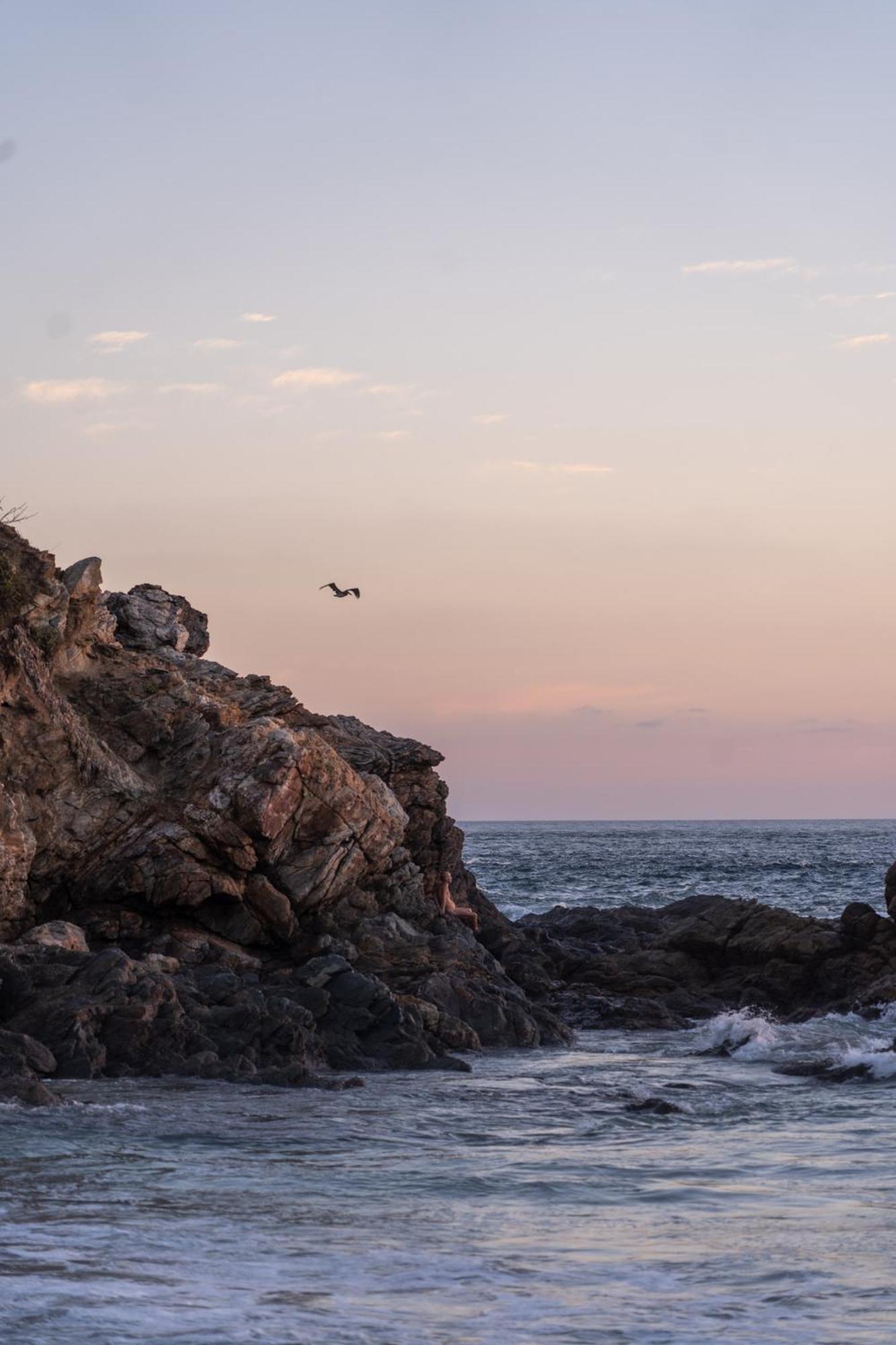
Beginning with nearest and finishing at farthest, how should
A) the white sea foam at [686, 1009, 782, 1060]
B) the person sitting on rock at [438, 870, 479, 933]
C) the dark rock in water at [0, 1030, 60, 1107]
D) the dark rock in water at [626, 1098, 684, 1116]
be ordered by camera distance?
the dark rock in water at [0, 1030, 60, 1107] → the dark rock in water at [626, 1098, 684, 1116] → the white sea foam at [686, 1009, 782, 1060] → the person sitting on rock at [438, 870, 479, 933]

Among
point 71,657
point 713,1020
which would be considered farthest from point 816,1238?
point 71,657

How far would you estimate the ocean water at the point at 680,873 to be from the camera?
187 feet

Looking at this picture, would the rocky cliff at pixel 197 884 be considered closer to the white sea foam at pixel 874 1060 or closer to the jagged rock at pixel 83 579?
the jagged rock at pixel 83 579

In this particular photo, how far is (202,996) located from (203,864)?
15.5ft

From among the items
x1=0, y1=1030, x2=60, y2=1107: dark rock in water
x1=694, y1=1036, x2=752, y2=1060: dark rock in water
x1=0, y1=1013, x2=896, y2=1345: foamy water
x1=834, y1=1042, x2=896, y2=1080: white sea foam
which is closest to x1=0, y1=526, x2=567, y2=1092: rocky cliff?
x1=0, y1=1030, x2=60, y2=1107: dark rock in water

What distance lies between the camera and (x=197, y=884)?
2459cm

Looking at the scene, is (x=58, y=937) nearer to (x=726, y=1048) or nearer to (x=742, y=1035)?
(x=726, y=1048)

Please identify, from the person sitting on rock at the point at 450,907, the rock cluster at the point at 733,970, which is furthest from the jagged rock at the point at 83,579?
the rock cluster at the point at 733,970

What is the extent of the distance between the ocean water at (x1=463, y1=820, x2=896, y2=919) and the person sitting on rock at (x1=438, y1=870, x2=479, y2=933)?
18203 mm

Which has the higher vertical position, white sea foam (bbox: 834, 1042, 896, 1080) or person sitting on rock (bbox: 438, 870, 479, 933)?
person sitting on rock (bbox: 438, 870, 479, 933)

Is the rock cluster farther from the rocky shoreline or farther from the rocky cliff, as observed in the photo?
the rocky cliff

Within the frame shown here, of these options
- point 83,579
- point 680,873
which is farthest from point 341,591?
point 680,873

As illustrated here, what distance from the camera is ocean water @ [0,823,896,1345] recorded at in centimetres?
948

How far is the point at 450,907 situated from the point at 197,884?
7940mm
